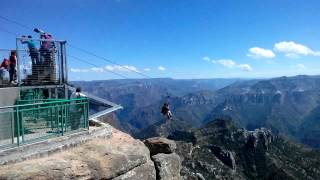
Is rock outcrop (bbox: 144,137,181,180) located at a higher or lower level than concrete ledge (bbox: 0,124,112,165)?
lower

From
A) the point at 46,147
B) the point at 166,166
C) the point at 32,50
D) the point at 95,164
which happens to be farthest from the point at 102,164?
the point at 32,50

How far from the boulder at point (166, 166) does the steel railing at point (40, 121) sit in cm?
625

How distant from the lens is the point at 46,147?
22.5m

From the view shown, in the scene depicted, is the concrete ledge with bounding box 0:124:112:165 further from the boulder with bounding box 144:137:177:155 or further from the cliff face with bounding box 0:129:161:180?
the boulder with bounding box 144:137:177:155

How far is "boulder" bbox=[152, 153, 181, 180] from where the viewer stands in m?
29.9

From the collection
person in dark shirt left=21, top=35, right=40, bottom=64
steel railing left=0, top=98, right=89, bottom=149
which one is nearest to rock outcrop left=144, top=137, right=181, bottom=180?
steel railing left=0, top=98, right=89, bottom=149

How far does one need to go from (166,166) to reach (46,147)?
422 inches

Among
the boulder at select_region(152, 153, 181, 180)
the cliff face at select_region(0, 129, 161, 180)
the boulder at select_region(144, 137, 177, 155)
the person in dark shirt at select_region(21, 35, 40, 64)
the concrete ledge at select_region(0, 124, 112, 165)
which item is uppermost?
the person in dark shirt at select_region(21, 35, 40, 64)

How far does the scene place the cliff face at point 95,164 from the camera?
20.2 metres

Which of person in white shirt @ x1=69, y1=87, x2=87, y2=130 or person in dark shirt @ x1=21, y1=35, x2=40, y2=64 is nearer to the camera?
person in white shirt @ x1=69, y1=87, x2=87, y2=130

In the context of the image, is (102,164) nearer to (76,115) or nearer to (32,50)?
(76,115)

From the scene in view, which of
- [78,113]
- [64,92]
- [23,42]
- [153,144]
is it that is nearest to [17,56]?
[23,42]

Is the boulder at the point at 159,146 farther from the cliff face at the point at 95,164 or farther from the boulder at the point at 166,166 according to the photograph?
the cliff face at the point at 95,164

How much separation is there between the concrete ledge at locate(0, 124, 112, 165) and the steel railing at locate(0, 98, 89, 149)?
0.34 meters
